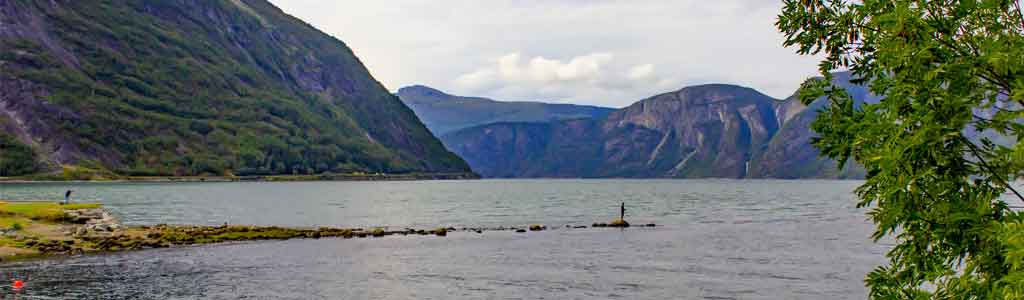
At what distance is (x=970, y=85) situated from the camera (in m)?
16.2

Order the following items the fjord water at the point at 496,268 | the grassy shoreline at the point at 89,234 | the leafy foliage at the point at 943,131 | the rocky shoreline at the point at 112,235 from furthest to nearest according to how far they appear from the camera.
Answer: the grassy shoreline at the point at 89,234 < the rocky shoreline at the point at 112,235 < the fjord water at the point at 496,268 < the leafy foliage at the point at 943,131

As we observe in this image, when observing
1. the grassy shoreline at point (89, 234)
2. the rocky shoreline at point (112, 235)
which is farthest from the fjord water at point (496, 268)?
the grassy shoreline at point (89, 234)

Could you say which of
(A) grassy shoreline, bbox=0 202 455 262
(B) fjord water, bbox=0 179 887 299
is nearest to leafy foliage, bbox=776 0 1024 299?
(B) fjord water, bbox=0 179 887 299

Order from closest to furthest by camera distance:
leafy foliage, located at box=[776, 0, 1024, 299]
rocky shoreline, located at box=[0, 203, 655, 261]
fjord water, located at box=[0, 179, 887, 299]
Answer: leafy foliage, located at box=[776, 0, 1024, 299]
fjord water, located at box=[0, 179, 887, 299]
rocky shoreline, located at box=[0, 203, 655, 261]

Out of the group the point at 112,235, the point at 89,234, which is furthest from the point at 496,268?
the point at 89,234

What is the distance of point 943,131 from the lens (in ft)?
52.5

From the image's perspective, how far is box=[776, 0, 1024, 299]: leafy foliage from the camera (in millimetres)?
15797

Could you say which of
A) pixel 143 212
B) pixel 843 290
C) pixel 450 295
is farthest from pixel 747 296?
pixel 143 212

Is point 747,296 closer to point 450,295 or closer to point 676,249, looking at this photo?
point 450,295

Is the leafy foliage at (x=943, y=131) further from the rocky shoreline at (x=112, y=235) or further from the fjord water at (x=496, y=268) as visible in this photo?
the rocky shoreline at (x=112, y=235)

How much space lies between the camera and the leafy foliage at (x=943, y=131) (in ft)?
51.8

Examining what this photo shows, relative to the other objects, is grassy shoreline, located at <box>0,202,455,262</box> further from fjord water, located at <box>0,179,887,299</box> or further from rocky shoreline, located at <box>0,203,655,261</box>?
Answer: fjord water, located at <box>0,179,887,299</box>

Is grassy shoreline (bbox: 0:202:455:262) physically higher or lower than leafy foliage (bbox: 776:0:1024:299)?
lower

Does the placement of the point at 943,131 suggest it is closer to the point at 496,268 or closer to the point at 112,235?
the point at 496,268
